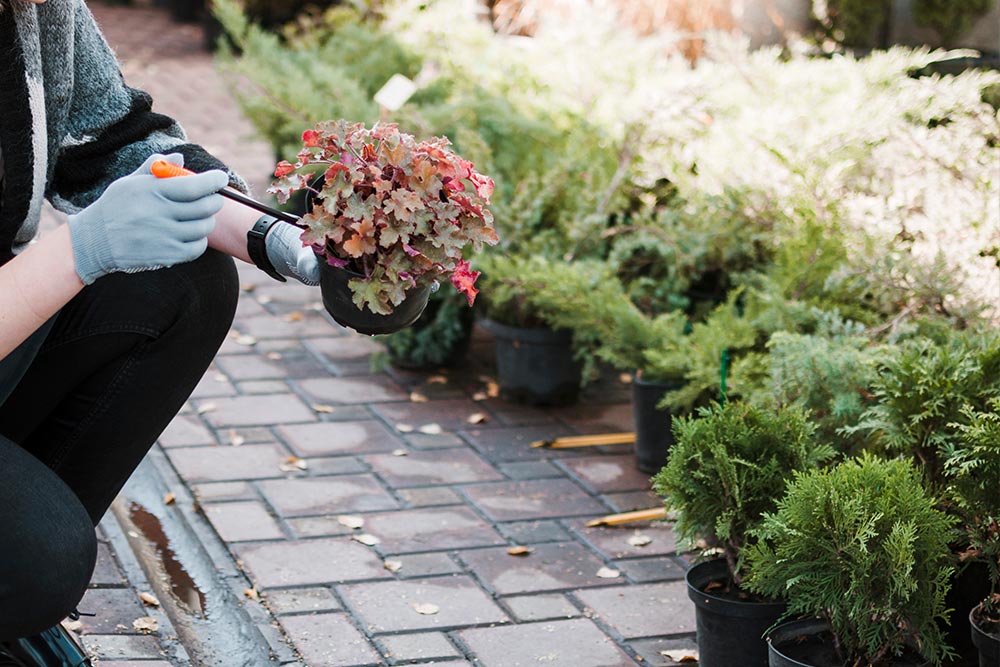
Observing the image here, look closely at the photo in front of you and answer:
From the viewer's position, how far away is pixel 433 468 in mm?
3602

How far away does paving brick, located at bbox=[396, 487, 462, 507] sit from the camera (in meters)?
3.38

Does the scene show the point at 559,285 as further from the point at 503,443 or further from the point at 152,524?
the point at 152,524

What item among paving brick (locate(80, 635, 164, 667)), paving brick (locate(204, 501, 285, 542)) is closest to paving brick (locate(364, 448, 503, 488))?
paving brick (locate(204, 501, 285, 542))

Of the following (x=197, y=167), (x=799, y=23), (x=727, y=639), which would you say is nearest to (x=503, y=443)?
(x=727, y=639)

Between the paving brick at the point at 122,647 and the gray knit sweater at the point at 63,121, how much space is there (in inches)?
32.7

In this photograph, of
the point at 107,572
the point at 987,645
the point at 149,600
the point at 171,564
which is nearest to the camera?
the point at 987,645

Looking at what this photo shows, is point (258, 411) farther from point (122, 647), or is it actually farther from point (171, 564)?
point (122, 647)

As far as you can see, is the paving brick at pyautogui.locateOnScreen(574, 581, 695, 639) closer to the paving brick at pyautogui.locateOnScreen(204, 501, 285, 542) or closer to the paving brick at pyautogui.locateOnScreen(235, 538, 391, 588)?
the paving brick at pyautogui.locateOnScreen(235, 538, 391, 588)

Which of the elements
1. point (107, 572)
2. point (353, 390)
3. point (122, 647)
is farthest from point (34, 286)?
point (353, 390)

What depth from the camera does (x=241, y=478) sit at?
3.47 metres

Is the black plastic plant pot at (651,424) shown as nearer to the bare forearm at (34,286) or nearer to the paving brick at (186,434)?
the paving brick at (186,434)

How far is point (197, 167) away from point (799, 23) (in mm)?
5913

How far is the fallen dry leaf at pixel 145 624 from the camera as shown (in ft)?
8.79

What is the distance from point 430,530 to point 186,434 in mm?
945
